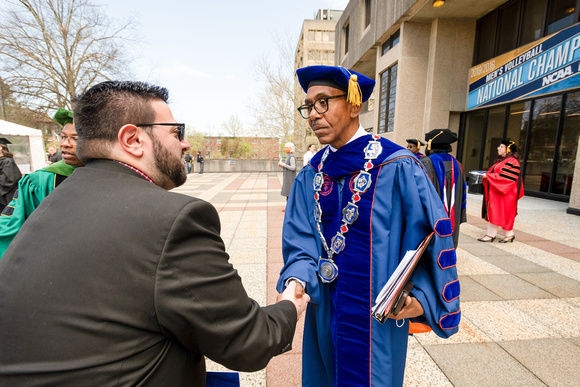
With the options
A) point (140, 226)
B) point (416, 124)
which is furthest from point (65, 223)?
point (416, 124)

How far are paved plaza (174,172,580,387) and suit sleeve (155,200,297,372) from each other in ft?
5.19

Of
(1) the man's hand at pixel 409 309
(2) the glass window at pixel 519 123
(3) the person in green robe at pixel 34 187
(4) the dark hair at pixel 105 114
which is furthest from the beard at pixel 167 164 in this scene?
(2) the glass window at pixel 519 123

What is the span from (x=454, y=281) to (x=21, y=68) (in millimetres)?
22571

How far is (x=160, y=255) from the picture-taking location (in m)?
0.78

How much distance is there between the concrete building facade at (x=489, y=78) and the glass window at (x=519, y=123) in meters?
0.03

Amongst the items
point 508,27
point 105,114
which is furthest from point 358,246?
point 508,27

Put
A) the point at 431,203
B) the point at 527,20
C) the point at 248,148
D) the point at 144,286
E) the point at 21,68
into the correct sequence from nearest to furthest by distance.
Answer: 1. the point at 144,286
2. the point at 431,203
3. the point at 527,20
4. the point at 21,68
5. the point at 248,148

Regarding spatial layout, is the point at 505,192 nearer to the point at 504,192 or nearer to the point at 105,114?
the point at 504,192

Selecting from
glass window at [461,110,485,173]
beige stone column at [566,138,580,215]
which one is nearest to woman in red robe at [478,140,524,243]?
beige stone column at [566,138,580,215]

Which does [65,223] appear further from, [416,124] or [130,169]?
[416,124]

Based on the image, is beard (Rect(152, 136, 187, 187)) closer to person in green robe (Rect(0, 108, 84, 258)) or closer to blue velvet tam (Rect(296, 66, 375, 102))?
blue velvet tam (Rect(296, 66, 375, 102))

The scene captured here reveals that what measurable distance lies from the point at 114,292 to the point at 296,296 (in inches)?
30.1

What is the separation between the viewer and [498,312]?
305 cm

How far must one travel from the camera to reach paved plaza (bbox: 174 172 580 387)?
221 cm
